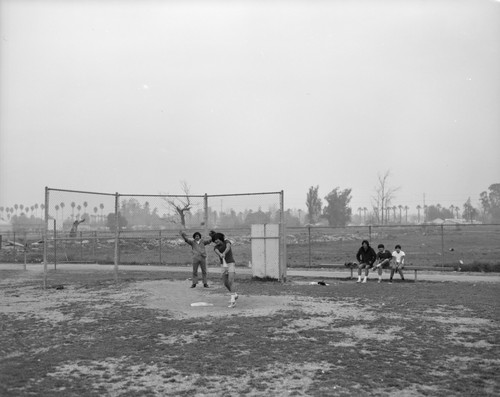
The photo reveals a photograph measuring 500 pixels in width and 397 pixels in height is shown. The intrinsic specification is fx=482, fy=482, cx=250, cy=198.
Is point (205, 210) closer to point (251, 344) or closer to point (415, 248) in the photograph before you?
point (251, 344)

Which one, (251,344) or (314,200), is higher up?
(314,200)

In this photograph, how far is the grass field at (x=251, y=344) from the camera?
504cm

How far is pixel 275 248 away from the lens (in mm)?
14586

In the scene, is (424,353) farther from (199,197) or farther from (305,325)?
(199,197)

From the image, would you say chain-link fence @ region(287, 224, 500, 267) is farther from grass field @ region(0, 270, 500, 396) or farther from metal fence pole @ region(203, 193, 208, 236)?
grass field @ region(0, 270, 500, 396)

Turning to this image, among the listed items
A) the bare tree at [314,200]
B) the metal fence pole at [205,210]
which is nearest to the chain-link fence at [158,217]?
the metal fence pole at [205,210]

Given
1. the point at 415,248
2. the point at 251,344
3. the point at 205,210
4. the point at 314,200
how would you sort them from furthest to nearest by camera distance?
1. the point at 314,200
2. the point at 415,248
3. the point at 205,210
4. the point at 251,344

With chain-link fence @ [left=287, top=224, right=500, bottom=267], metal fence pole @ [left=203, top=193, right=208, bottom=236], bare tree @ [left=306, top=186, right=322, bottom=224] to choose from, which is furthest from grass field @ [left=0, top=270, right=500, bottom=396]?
bare tree @ [left=306, top=186, right=322, bottom=224]

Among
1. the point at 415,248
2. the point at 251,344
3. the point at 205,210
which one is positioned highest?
the point at 205,210

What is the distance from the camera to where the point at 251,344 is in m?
6.70

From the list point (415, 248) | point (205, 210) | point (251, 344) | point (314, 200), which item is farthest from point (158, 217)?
point (314, 200)

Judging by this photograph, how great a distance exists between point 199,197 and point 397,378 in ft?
36.5

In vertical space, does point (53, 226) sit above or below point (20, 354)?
above

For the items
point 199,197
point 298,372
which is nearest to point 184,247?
point 199,197
